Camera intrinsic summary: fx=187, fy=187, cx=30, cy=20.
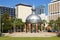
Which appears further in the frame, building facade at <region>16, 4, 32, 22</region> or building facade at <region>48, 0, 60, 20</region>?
building facade at <region>16, 4, 32, 22</region>

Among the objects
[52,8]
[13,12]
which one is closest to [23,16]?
[13,12]

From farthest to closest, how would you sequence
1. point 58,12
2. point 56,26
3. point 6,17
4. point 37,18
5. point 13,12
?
point 13,12
point 58,12
point 56,26
point 6,17
point 37,18

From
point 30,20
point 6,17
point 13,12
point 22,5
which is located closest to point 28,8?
point 22,5

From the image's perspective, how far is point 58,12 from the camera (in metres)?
159

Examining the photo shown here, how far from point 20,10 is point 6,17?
8189 centimetres

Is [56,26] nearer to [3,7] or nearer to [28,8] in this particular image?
[28,8]

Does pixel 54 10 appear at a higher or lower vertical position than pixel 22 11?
higher

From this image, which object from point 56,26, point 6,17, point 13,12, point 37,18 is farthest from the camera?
point 13,12

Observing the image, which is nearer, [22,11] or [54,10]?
[22,11]

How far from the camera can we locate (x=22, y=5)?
163 metres

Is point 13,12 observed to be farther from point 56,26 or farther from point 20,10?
point 56,26

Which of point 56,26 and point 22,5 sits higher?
point 22,5

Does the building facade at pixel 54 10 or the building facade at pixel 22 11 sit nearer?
the building facade at pixel 54 10

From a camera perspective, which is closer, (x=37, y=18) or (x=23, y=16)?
(x=37, y=18)
